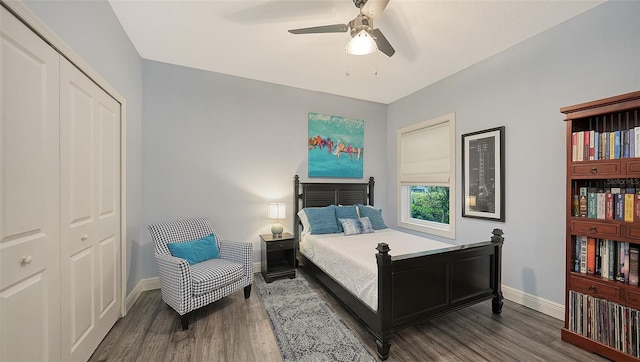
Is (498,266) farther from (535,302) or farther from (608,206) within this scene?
(608,206)

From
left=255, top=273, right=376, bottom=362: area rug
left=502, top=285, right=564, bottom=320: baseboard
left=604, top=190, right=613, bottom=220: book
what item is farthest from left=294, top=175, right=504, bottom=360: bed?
left=604, top=190, right=613, bottom=220: book

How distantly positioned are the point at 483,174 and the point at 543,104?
0.97 metres

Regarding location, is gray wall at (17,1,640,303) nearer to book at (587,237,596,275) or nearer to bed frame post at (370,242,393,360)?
book at (587,237,596,275)

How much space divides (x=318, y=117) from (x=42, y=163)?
3.34 meters

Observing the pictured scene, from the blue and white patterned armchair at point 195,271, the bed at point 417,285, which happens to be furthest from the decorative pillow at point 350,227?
the blue and white patterned armchair at point 195,271

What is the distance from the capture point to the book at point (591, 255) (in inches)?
78.5

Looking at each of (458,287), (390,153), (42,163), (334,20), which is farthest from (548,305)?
(42,163)

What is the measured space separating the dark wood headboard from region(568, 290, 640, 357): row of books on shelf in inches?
112

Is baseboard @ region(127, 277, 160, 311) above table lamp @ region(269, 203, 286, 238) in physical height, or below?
below

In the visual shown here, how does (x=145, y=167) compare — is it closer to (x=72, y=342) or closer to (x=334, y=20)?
(x=72, y=342)

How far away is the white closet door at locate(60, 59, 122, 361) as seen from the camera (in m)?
1.58

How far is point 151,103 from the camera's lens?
314cm

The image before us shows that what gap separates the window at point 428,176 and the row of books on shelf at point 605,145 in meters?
1.46

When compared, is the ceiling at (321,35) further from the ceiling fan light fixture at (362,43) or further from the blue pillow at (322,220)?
the blue pillow at (322,220)
